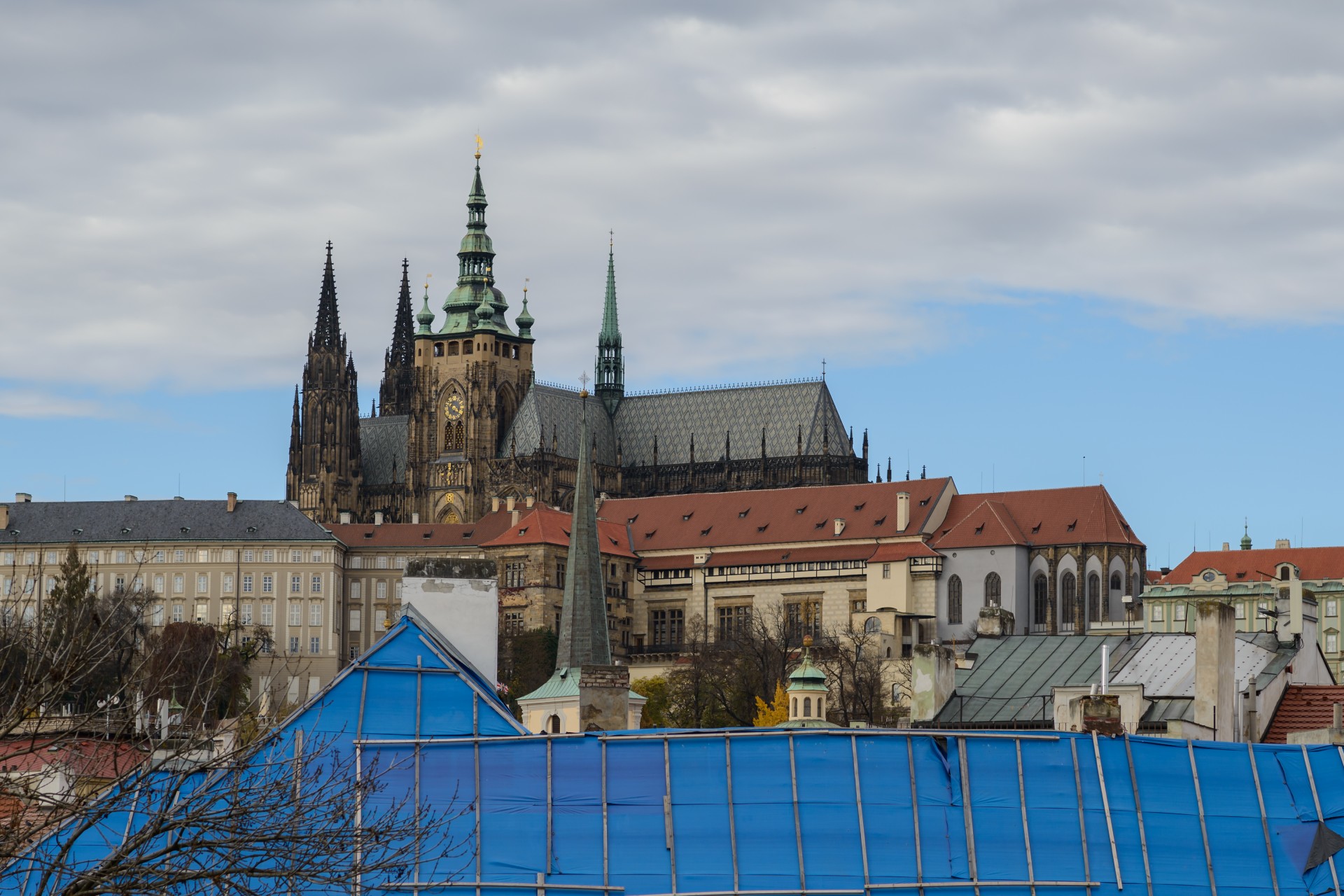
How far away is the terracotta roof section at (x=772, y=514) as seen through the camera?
156500 millimetres

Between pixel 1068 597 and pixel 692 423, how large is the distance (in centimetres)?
4737

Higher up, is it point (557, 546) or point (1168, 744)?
point (557, 546)

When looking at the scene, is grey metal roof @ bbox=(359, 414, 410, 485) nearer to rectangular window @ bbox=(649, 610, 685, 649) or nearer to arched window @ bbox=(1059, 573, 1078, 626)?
rectangular window @ bbox=(649, 610, 685, 649)

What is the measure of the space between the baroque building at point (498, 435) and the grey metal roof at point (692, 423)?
0.38ft

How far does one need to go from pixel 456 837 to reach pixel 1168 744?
9313 millimetres

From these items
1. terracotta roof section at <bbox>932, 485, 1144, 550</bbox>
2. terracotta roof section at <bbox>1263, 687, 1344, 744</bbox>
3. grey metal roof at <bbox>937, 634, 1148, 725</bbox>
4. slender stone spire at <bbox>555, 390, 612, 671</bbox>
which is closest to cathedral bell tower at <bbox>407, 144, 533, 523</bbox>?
terracotta roof section at <bbox>932, 485, 1144, 550</bbox>

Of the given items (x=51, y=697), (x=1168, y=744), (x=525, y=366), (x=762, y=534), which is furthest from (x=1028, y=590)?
(x=51, y=697)

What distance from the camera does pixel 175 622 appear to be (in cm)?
16450

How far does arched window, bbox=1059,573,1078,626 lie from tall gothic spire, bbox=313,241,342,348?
2665 inches

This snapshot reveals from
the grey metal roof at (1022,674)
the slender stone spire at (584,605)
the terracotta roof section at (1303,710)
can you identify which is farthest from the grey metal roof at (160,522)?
the terracotta roof section at (1303,710)

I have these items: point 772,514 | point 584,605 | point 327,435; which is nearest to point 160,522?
point 327,435

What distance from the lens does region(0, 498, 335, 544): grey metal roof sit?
171000mm

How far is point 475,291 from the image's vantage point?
192125 millimetres

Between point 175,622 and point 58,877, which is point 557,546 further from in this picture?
point 58,877
